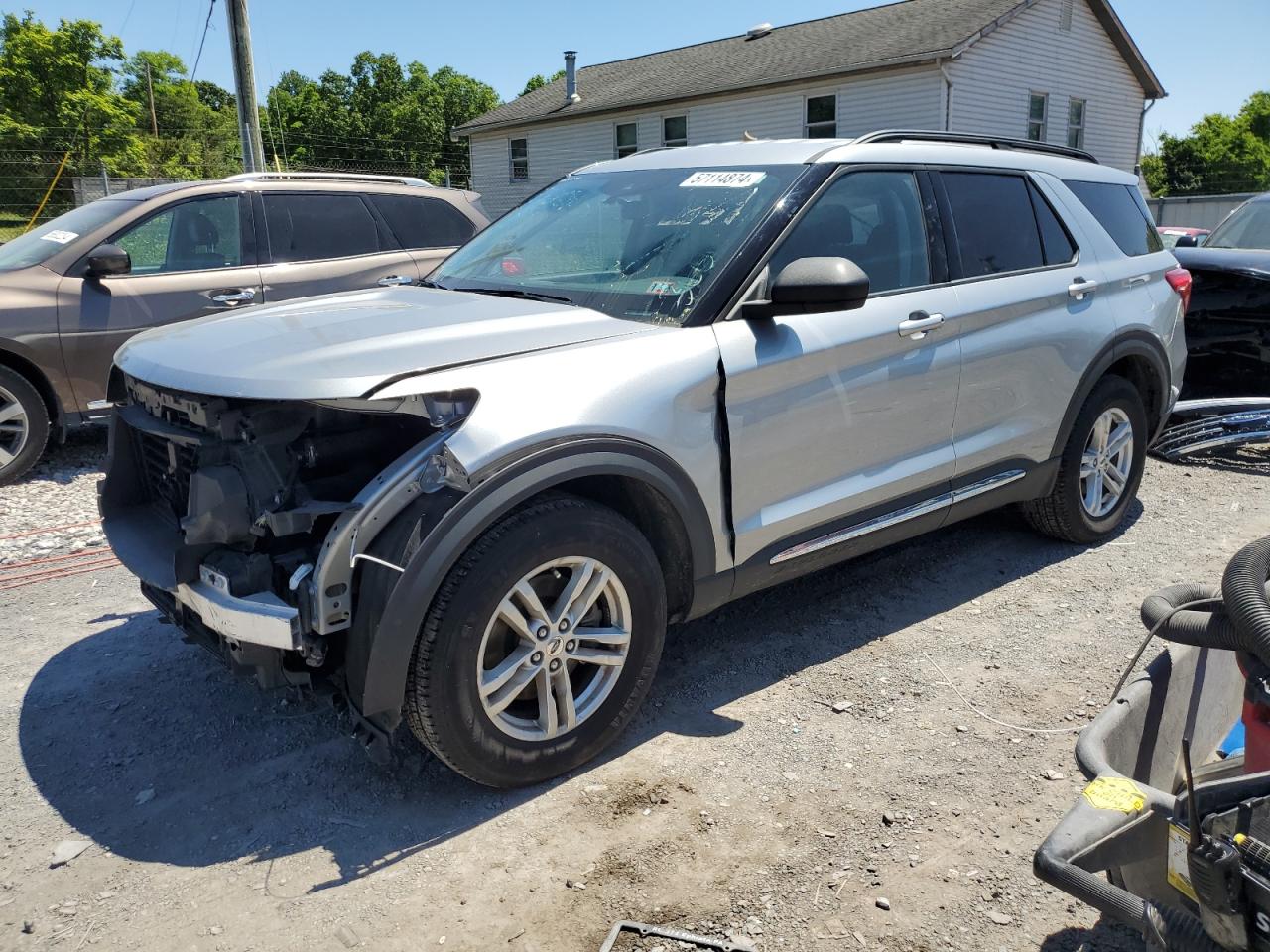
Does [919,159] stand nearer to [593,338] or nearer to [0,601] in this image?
[593,338]

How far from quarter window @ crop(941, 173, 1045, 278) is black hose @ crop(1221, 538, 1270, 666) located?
2.26 metres

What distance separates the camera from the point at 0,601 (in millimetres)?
4539

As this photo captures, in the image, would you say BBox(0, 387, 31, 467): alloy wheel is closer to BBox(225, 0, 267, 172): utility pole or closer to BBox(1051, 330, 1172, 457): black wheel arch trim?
BBox(1051, 330, 1172, 457): black wheel arch trim

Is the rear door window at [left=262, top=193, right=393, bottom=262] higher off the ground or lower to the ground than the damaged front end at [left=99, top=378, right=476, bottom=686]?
higher

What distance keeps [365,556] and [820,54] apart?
74.8 feet

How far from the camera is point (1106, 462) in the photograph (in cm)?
503

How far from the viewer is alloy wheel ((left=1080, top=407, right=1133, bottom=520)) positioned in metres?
4.94

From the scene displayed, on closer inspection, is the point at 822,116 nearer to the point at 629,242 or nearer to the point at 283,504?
the point at 629,242

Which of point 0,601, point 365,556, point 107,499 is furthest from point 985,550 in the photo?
point 0,601

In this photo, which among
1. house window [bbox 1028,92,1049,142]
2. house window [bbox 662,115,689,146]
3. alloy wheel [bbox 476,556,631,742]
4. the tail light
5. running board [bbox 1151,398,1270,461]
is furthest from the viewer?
house window [bbox 662,115,689,146]

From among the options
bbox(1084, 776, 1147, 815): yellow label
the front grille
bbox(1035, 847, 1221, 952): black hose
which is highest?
the front grille

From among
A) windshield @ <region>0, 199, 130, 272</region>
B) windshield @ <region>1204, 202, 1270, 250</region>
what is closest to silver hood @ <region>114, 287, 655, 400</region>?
windshield @ <region>0, 199, 130, 272</region>

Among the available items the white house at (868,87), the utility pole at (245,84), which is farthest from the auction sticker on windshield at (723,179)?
the white house at (868,87)

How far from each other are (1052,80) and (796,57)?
616 cm
